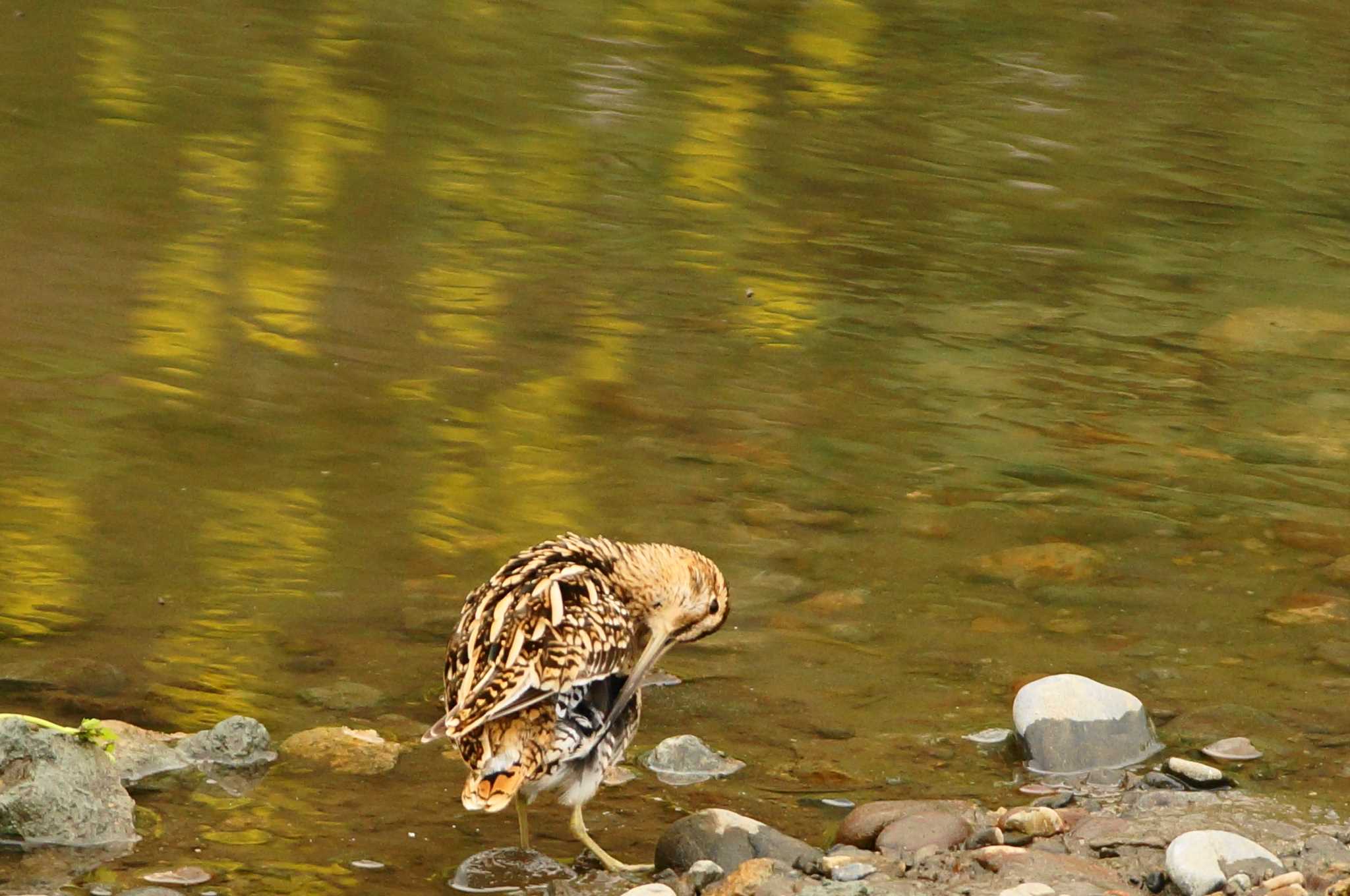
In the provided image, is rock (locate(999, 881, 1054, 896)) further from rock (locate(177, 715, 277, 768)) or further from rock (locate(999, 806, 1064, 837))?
rock (locate(177, 715, 277, 768))

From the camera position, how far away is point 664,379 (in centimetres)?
946

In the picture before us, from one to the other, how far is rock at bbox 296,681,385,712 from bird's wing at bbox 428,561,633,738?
0.88 meters

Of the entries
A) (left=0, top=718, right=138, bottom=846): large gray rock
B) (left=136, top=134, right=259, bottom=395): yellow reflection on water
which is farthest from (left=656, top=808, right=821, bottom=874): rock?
(left=136, top=134, right=259, bottom=395): yellow reflection on water

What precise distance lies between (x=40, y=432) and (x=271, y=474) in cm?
103

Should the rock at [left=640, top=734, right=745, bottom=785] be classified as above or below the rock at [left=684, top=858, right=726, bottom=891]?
below

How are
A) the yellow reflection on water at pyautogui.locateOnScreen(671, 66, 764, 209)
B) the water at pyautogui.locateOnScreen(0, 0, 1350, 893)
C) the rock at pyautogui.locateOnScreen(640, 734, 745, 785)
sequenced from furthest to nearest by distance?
the yellow reflection on water at pyautogui.locateOnScreen(671, 66, 764, 209), the water at pyautogui.locateOnScreen(0, 0, 1350, 893), the rock at pyautogui.locateOnScreen(640, 734, 745, 785)

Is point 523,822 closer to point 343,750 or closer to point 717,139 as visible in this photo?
point 343,750

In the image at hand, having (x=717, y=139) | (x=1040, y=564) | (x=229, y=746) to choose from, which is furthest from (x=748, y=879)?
(x=717, y=139)

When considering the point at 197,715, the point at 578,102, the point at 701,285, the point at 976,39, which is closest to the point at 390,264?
the point at 701,285

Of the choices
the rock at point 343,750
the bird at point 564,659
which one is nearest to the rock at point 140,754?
the rock at point 343,750

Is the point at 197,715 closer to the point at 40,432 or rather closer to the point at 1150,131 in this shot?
the point at 40,432

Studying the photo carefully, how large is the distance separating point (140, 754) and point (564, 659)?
4.56 feet

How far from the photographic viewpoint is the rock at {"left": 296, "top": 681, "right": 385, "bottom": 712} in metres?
6.35

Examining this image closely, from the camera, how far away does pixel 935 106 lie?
1491 cm
